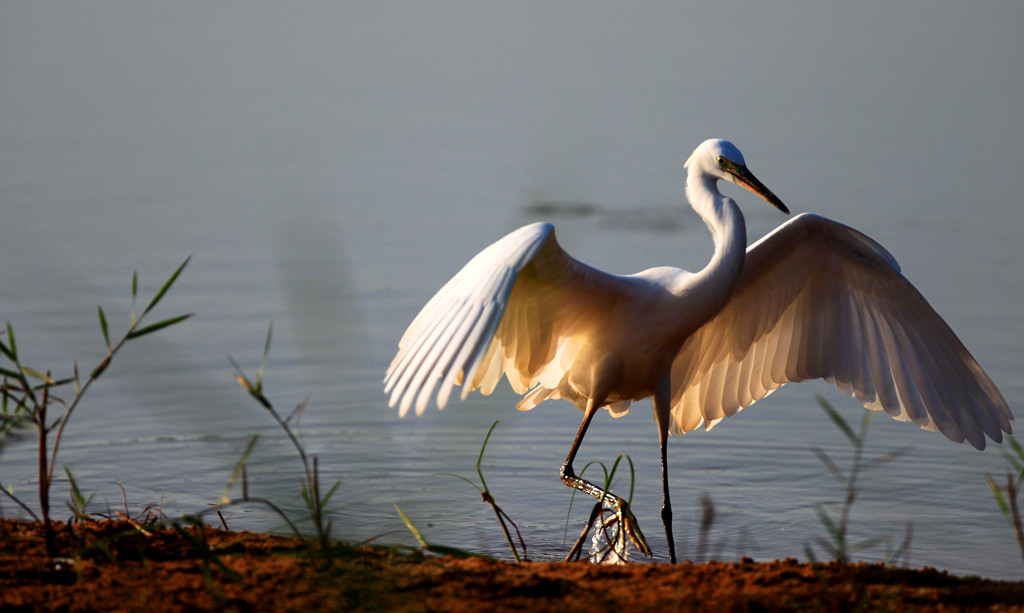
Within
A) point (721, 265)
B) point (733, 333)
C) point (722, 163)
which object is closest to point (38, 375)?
point (721, 265)

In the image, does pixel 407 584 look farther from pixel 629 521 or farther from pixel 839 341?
pixel 839 341

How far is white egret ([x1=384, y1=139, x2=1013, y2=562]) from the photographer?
4816mm

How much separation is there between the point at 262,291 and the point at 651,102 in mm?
7331

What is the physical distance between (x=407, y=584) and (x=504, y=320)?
2015 millimetres

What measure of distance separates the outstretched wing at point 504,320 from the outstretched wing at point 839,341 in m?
0.71

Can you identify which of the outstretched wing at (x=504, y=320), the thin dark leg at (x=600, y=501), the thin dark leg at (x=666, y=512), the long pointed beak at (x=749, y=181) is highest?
the long pointed beak at (x=749, y=181)

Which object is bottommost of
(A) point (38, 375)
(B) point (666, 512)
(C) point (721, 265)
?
(B) point (666, 512)

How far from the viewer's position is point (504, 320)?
4.80 meters

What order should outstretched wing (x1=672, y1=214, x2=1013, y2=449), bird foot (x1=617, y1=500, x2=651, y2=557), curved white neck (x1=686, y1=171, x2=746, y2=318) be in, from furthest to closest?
1. outstretched wing (x1=672, y1=214, x2=1013, y2=449)
2. curved white neck (x1=686, y1=171, x2=746, y2=318)
3. bird foot (x1=617, y1=500, x2=651, y2=557)

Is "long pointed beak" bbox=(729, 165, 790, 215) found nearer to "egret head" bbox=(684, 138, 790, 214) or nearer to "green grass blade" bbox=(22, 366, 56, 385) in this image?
"egret head" bbox=(684, 138, 790, 214)

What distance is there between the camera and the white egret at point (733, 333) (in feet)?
15.8

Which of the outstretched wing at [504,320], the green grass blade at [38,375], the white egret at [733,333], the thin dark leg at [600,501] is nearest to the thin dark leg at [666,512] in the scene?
the white egret at [733,333]

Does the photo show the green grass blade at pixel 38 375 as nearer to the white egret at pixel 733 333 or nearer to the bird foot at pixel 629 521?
the white egret at pixel 733 333

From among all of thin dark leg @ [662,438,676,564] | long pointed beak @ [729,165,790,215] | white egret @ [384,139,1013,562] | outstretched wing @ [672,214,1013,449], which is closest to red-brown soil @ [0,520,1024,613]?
white egret @ [384,139,1013,562]
